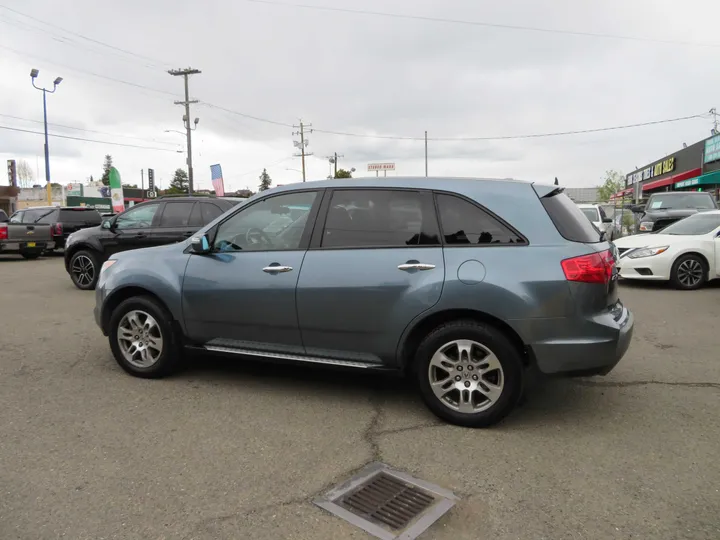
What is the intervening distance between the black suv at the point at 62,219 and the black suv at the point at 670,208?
15.9 meters

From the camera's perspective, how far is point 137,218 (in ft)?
34.2

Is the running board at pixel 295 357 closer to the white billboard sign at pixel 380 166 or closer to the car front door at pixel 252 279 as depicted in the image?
the car front door at pixel 252 279

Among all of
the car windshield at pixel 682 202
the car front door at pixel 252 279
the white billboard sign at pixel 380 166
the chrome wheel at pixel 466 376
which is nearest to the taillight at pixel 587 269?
the chrome wheel at pixel 466 376

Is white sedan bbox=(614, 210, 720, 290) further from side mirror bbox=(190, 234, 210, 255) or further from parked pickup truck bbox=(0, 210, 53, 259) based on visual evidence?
parked pickup truck bbox=(0, 210, 53, 259)

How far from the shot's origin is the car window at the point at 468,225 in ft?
13.0

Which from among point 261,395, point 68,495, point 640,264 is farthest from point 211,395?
point 640,264

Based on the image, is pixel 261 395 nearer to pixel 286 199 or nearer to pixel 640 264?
pixel 286 199

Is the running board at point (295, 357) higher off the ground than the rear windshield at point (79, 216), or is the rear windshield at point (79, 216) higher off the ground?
the rear windshield at point (79, 216)

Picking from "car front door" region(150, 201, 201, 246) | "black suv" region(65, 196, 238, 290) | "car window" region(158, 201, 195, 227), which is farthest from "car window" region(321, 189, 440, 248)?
"car window" region(158, 201, 195, 227)

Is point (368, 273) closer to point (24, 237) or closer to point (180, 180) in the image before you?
point (24, 237)

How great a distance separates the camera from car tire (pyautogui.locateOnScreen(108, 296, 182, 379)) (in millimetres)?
4953

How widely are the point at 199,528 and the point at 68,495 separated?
2.80 feet

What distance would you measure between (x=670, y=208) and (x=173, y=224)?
13.7 m

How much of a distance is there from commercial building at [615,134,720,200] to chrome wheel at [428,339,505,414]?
21.9 m
